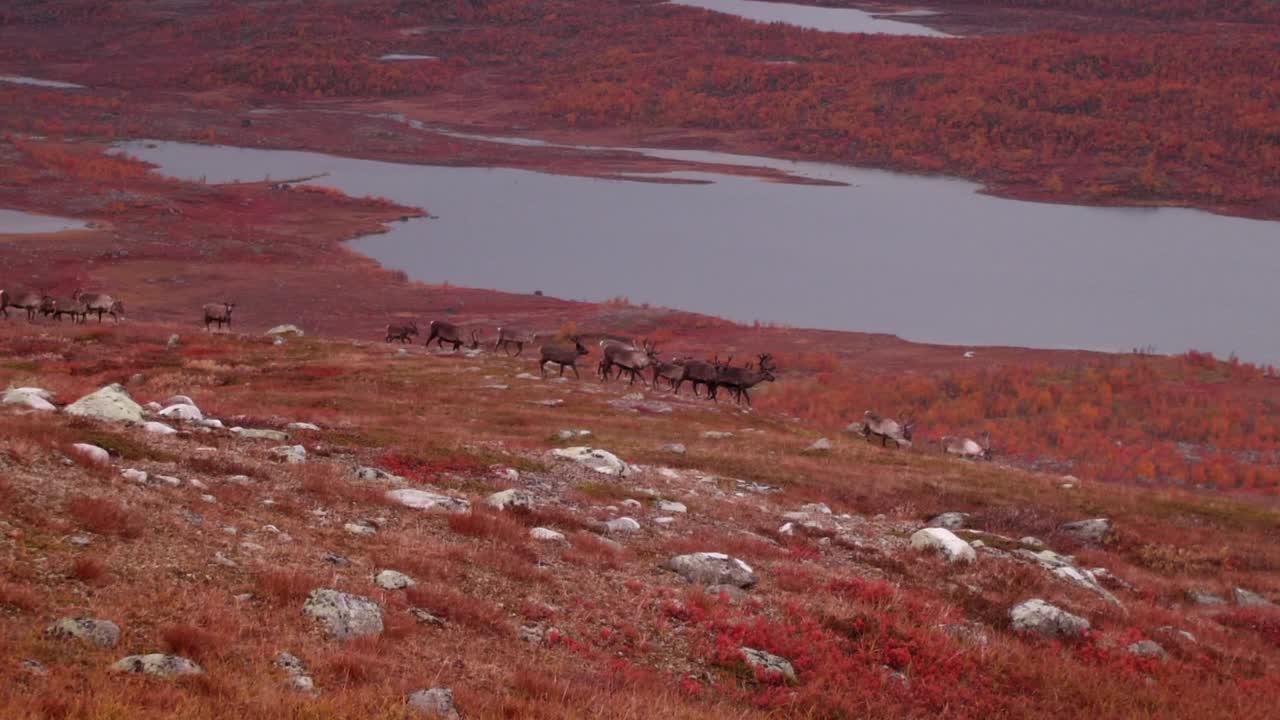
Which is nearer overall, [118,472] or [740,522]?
[118,472]

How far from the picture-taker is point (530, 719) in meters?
8.17

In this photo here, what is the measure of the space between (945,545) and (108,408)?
13.9 metres

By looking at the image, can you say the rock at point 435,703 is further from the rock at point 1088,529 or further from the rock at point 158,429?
the rock at point 1088,529

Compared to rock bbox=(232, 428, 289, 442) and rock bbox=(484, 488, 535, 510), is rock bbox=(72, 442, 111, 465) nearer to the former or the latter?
rock bbox=(232, 428, 289, 442)

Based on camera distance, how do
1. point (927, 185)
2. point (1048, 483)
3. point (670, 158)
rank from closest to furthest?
point (1048, 483) < point (927, 185) < point (670, 158)

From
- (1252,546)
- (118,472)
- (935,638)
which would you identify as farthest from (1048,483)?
(118,472)

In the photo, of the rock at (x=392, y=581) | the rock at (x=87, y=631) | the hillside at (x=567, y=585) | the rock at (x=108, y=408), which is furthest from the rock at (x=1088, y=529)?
the rock at (x=87, y=631)

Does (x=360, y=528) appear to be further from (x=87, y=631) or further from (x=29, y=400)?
(x=29, y=400)

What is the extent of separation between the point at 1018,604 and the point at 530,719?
9.19 metres

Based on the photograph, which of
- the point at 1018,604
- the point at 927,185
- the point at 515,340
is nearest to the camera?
the point at 1018,604

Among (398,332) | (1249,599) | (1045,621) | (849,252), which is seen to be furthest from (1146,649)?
(849,252)

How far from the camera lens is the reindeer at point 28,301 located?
44906 millimetres

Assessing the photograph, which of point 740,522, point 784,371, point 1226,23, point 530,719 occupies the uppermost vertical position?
point 1226,23

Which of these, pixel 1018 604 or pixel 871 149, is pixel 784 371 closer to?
pixel 1018 604
